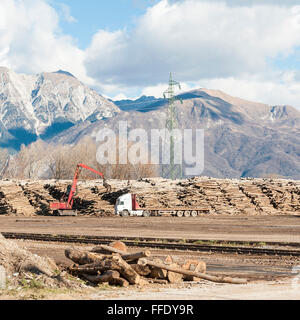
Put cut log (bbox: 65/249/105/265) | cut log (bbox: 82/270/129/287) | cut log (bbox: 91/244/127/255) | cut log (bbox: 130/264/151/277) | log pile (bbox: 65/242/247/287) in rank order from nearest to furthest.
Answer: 1. cut log (bbox: 82/270/129/287)
2. log pile (bbox: 65/242/247/287)
3. cut log (bbox: 130/264/151/277)
4. cut log (bbox: 65/249/105/265)
5. cut log (bbox: 91/244/127/255)

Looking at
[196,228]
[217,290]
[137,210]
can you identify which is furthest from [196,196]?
[217,290]

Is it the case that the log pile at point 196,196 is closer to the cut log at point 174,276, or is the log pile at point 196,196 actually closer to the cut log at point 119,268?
the cut log at point 174,276

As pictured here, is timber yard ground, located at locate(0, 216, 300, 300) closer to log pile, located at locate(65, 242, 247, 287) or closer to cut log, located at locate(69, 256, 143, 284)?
log pile, located at locate(65, 242, 247, 287)

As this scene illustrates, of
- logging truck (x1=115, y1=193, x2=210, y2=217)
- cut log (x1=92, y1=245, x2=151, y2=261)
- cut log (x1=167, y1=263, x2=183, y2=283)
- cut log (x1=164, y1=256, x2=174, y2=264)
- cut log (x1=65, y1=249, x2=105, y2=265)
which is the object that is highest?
cut log (x1=92, y1=245, x2=151, y2=261)

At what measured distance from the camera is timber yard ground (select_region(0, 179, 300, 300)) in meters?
14.9

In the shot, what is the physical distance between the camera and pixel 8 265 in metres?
16.5

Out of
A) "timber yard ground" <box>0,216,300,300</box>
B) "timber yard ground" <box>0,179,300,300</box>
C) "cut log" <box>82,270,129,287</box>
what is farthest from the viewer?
"cut log" <box>82,270,129,287</box>

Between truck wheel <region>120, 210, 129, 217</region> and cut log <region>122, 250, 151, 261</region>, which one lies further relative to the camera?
truck wheel <region>120, 210, 129, 217</region>

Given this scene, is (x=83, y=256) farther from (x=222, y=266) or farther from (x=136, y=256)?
(x=222, y=266)

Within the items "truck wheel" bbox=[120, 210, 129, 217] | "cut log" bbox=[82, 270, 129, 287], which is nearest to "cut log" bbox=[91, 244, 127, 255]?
"cut log" bbox=[82, 270, 129, 287]

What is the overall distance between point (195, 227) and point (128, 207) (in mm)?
15211

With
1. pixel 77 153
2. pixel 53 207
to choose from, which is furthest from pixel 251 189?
pixel 77 153

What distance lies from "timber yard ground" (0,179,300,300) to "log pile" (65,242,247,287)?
307 millimetres
